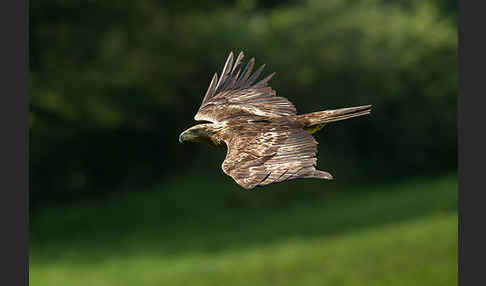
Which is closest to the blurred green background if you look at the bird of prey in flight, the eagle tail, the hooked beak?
the bird of prey in flight

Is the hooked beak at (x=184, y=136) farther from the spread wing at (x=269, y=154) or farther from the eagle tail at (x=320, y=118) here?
the eagle tail at (x=320, y=118)

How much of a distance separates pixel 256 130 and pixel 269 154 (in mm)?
342

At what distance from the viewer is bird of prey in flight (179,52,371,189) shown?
125 inches

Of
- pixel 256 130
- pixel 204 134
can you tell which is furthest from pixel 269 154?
pixel 204 134

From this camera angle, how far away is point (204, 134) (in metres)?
3.95

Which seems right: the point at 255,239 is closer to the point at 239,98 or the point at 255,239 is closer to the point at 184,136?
the point at 239,98

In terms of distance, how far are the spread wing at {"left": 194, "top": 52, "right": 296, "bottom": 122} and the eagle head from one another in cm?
34

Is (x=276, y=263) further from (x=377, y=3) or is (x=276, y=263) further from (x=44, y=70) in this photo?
(x=377, y=3)

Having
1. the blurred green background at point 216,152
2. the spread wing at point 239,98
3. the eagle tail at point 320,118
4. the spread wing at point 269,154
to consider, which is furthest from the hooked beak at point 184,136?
the blurred green background at point 216,152

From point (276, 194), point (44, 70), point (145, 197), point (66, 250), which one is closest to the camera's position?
point (44, 70)

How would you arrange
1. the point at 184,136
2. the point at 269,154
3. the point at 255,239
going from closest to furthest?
1. the point at 269,154
2. the point at 184,136
3. the point at 255,239

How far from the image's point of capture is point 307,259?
1677 centimetres

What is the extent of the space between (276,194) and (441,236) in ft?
24.7

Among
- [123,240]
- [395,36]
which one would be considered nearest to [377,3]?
[395,36]
